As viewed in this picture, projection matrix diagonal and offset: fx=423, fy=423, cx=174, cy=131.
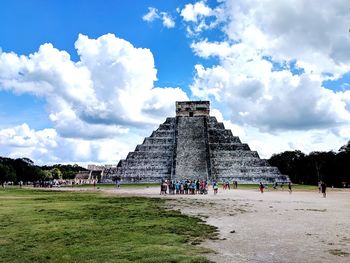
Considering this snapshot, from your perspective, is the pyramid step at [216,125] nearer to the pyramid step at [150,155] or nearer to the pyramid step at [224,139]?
the pyramid step at [224,139]

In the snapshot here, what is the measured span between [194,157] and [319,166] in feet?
87.0

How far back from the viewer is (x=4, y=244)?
26.0 ft

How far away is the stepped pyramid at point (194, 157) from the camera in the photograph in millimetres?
49938

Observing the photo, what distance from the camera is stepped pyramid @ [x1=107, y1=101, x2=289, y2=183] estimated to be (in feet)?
164

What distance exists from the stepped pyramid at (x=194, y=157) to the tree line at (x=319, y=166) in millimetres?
13690

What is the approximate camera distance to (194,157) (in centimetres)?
5228

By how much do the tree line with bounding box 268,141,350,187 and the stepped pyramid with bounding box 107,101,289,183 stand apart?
13690mm

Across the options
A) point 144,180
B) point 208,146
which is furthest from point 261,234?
point 208,146

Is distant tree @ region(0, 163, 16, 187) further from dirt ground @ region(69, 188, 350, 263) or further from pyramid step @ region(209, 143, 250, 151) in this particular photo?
dirt ground @ region(69, 188, 350, 263)

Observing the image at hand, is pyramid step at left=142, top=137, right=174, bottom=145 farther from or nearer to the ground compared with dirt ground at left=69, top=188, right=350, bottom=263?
farther from the ground

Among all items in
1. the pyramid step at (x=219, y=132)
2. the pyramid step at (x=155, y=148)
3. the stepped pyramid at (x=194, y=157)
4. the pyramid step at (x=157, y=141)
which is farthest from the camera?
the pyramid step at (x=219, y=132)

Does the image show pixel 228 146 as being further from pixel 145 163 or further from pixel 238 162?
pixel 145 163

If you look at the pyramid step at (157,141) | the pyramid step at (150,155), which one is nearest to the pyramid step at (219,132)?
the pyramid step at (157,141)

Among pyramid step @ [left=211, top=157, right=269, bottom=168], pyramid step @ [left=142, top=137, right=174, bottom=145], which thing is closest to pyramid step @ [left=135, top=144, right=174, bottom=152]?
pyramid step @ [left=142, top=137, right=174, bottom=145]
